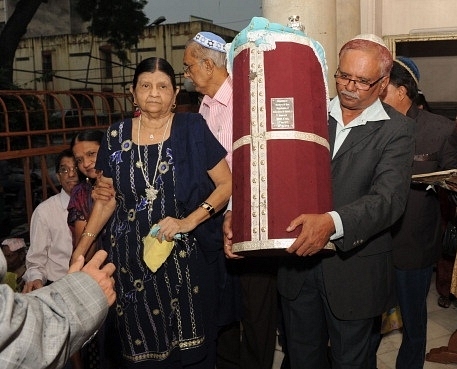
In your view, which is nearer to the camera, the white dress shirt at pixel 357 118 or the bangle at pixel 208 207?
the white dress shirt at pixel 357 118

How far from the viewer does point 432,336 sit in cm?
398

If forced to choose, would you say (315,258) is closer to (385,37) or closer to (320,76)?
(320,76)

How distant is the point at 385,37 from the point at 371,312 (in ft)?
13.3

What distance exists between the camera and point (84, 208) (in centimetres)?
284

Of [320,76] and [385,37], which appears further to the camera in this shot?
[385,37]

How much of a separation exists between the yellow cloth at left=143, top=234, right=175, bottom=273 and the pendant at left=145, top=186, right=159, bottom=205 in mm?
192

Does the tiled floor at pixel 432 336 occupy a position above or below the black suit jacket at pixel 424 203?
below

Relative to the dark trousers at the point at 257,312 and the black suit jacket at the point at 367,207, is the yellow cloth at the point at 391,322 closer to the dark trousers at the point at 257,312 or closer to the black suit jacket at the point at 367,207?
the dark trousers at the point at 257,312

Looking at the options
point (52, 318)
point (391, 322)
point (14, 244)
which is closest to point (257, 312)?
point (391, 322)

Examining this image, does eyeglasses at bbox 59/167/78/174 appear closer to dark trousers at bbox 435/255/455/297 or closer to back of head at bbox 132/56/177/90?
back of head at bbox 132/56/177/90

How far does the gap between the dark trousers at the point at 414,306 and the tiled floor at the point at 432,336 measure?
59 centimetres

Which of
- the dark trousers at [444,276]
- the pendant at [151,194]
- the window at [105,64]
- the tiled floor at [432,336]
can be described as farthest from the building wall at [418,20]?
the window at [105,64]

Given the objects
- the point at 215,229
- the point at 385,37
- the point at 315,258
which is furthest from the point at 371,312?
the point at 385,37

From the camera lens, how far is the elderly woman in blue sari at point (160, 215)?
2.43m
